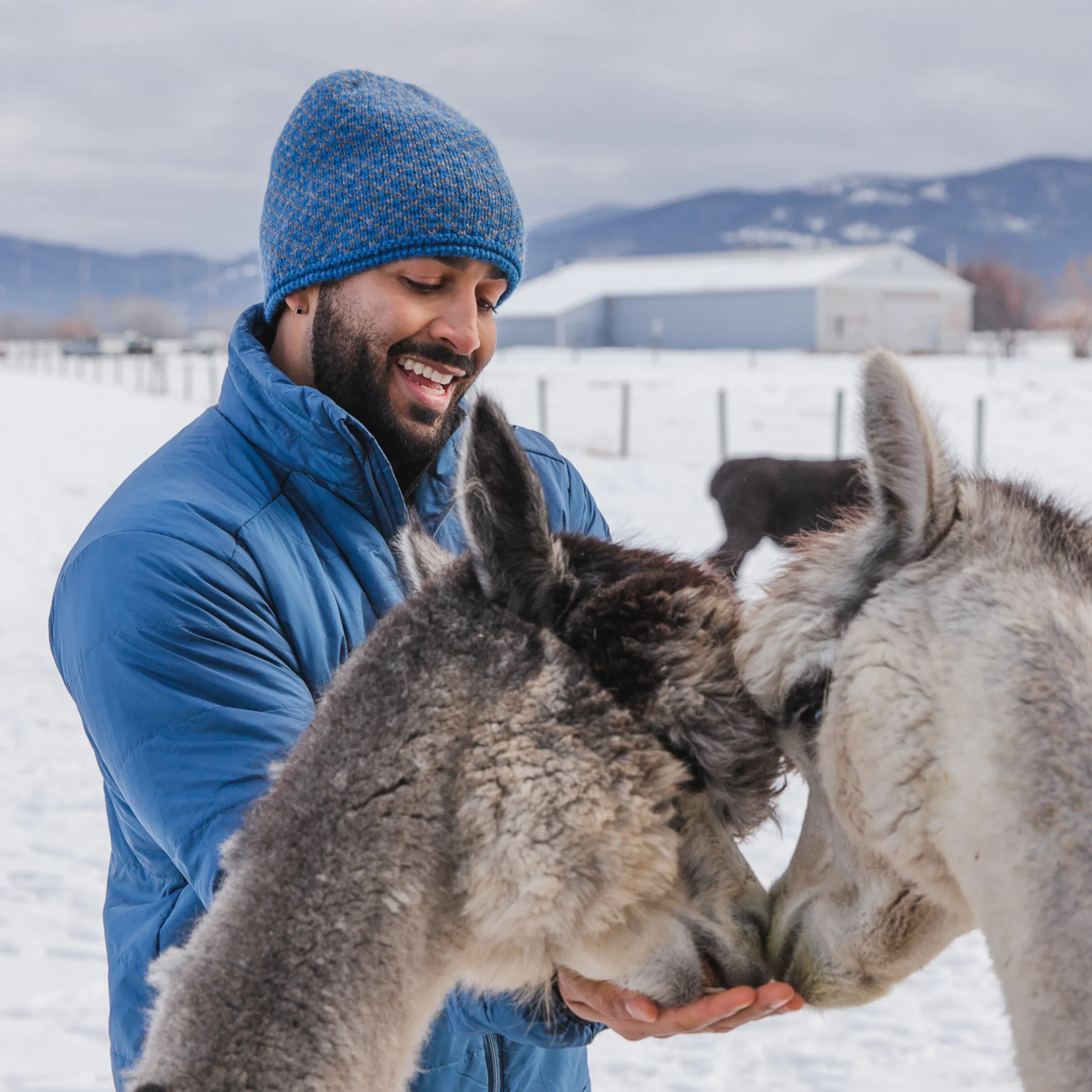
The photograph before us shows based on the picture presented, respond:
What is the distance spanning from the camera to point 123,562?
1.97m

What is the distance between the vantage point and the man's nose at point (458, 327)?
99.6 inches

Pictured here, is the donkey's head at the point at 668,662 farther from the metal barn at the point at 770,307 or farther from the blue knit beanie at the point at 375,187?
the metal barn at the point at 770,307

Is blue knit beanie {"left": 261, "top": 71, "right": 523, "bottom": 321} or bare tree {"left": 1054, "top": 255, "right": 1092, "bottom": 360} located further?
bare tree {"left": 1054, "top": 255, "right": 1092, "bottom": 360}

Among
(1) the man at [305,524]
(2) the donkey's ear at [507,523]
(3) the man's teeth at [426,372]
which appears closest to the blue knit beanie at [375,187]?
(1) the man at [305,524]

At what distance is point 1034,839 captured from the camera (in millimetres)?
1420

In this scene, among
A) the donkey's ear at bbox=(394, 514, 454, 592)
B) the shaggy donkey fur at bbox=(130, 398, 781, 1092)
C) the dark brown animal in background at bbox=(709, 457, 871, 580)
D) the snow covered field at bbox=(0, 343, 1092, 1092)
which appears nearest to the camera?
the shaggy donkey fur at bbox=(130, 398, 781, 1092)

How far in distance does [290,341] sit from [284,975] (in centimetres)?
159

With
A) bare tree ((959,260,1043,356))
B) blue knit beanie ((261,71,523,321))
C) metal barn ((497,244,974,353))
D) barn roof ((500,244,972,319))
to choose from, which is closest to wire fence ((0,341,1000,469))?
blue knit beanie ((261,71,523,321))

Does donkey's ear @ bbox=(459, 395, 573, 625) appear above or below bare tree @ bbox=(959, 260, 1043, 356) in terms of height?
below

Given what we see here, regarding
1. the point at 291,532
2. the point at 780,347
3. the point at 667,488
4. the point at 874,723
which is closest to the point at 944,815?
the point at 874,723

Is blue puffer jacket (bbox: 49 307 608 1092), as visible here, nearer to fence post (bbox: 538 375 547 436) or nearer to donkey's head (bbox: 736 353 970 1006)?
donkey's head (bbox: 736 353 970 1006)

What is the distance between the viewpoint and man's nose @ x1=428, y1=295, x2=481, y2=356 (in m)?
2.53

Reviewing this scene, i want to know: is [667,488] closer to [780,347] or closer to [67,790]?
[67,790]

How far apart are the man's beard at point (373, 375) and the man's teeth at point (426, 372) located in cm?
2
